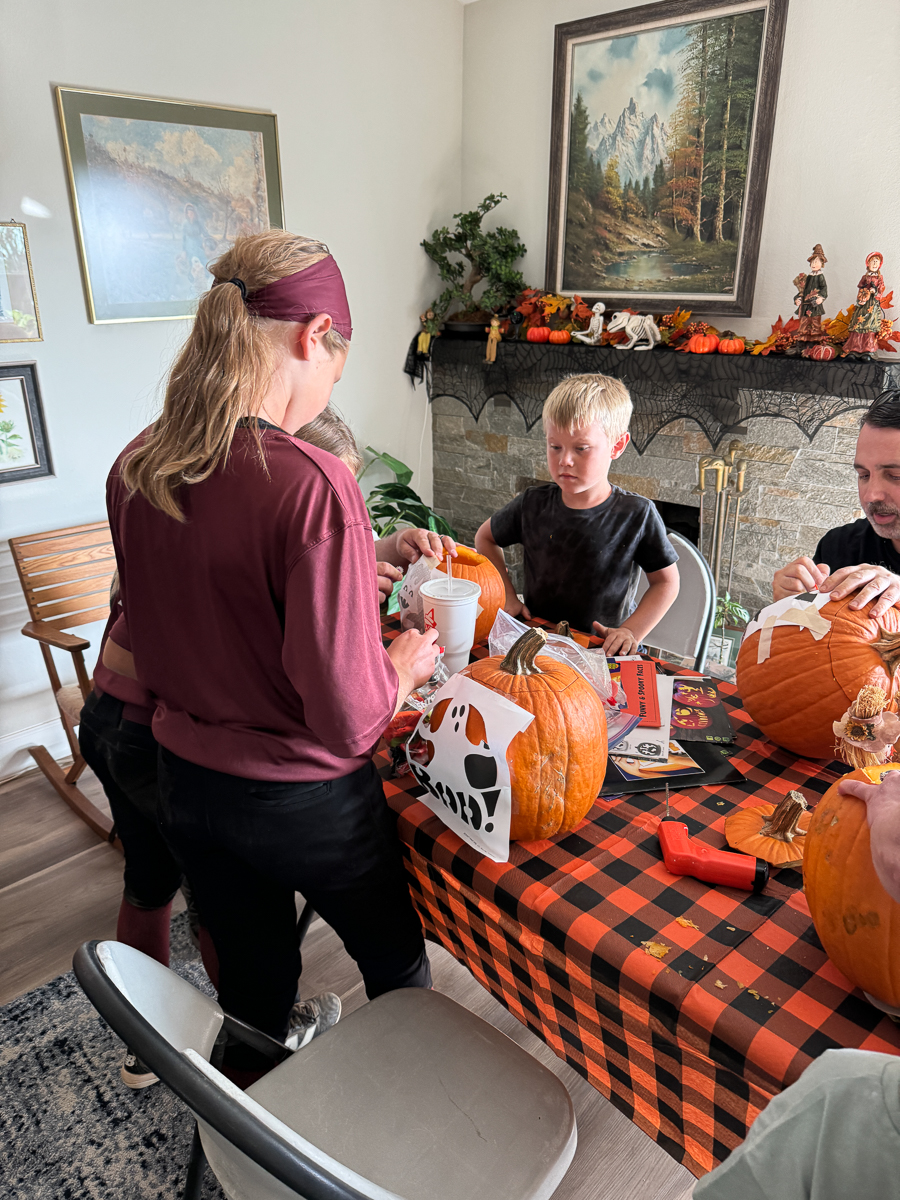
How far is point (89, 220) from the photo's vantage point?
9.14 ft

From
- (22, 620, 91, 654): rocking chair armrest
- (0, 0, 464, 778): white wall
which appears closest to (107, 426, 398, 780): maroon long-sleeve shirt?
(22, 620, 91, 654): rocking chair armrest

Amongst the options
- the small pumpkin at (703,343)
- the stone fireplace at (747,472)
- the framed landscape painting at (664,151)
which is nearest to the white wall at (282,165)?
the stone fireplace at (747,472)

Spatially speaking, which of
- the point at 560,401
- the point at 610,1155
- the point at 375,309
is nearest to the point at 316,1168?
the point at 610,1155

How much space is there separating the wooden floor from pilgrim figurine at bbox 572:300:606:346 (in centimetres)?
268

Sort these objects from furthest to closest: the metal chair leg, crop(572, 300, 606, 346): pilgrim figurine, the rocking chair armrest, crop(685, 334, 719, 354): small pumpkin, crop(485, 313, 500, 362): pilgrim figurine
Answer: crop(485, 313, 500, 362): pilgrim figurine, crop(572, 300, 606, 346): pilgrim figurine, crop(685, 334, 719, 354): small pumpkin, the rocking chair armrest, the metal chair leg

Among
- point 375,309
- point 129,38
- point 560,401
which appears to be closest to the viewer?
point 560,401

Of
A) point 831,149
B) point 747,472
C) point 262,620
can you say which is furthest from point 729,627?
point 262,620

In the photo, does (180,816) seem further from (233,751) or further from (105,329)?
(105,329)

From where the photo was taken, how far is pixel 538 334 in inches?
142

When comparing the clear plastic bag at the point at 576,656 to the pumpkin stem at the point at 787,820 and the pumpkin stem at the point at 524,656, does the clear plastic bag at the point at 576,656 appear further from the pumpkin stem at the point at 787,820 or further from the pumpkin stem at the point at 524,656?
the pumpkin stem at the point at 787,820

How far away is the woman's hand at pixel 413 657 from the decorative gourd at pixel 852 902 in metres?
0.60

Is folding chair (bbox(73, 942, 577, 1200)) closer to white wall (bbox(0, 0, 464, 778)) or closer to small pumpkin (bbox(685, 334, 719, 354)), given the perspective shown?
white wall (bbox(0, 0, 464, 778))

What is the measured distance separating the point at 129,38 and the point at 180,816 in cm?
297

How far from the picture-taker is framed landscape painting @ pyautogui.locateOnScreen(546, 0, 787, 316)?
301 centimetres
